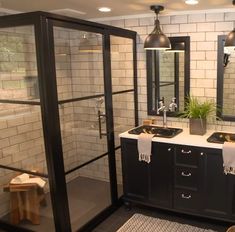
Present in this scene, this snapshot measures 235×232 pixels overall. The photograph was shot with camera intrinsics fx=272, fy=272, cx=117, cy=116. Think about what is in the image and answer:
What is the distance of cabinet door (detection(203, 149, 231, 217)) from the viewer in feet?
8.93

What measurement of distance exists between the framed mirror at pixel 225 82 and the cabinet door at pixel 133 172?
110 cm

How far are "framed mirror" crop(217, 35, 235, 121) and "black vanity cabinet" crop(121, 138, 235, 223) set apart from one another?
27.7 inches

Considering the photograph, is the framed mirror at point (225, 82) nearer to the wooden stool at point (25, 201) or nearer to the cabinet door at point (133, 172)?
the cabinet door at point (133, 172)

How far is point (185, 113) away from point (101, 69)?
3.78ft

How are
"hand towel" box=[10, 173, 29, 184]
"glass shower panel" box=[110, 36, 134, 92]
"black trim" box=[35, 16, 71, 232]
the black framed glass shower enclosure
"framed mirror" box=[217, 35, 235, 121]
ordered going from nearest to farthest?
"black trim" box=[35, 16, 71, 232] < the black framed glass shower enclosure < "hand towel" box=[10, 173, 29, 184] < "framed mirror" box=[217, 35, 235, 121] < "glass shower panel" box=[110, 36, 134, 92]

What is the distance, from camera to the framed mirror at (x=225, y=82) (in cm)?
307

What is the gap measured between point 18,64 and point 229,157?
2188 mm

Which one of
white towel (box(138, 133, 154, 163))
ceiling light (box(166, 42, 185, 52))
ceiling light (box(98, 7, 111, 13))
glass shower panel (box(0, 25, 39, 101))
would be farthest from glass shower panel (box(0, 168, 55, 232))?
ceiling light (box(166, 42, 185, 52))

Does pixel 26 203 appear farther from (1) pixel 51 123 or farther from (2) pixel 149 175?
(2) pixel 149 175

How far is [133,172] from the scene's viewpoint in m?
3.21

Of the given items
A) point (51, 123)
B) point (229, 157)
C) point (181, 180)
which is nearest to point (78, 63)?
point (51, 123)

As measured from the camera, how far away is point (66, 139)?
8.83ft

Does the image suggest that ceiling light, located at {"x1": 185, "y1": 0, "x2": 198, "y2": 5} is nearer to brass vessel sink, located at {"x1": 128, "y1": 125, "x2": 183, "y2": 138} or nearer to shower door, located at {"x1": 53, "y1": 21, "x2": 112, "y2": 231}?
shower door, located at {"x1": 53, "y1": 21, "x2": 112, "y2": 231}

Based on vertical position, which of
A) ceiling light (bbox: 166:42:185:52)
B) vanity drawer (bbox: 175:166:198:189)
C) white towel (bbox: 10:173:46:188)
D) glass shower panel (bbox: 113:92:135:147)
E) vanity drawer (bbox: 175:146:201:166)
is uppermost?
ceiling light (bbox: 166:42:185:52)
